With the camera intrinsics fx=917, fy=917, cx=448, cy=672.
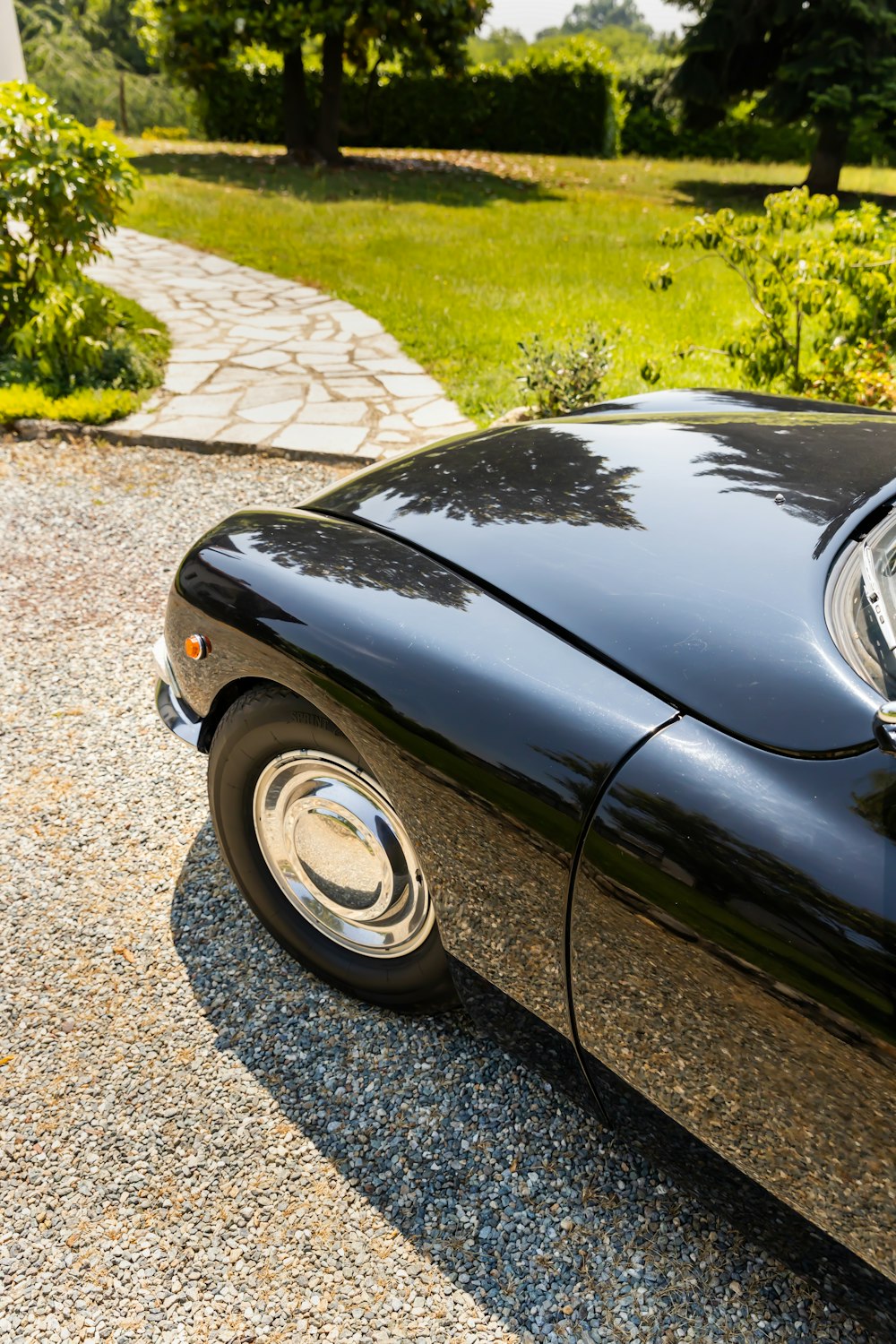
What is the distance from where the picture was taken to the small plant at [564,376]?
4.96 metres

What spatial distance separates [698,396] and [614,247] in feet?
27.2

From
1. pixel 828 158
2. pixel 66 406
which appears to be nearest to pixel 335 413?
pixel 66 406

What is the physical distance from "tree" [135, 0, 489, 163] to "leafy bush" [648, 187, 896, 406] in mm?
9998

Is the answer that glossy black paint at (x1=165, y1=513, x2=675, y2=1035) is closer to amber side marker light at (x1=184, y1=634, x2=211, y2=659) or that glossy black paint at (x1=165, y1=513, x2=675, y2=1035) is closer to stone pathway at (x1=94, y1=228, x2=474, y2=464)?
amber side marker light at (x1=184, y1=634, x2=211, y2=659)

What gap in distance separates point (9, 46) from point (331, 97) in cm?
722

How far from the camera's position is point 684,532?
1.62 meters

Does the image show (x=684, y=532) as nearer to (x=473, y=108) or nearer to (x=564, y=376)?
(x=564, y=376)

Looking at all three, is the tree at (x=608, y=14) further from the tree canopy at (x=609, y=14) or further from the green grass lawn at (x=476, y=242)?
the green grass lawn at (x=476, y=242)

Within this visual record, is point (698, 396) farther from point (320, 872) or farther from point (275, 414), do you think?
point (275, 414)

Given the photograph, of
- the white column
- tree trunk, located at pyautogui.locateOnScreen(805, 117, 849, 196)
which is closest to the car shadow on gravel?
the white column

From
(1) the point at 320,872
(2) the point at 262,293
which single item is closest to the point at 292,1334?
(1) the point at 320,872

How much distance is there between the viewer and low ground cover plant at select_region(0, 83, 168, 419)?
194 inches

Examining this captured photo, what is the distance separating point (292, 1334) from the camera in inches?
61.7

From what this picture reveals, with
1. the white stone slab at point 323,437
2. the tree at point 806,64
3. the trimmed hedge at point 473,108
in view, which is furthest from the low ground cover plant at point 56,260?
the trimmed hedge at point 473,108
